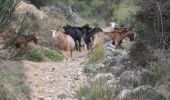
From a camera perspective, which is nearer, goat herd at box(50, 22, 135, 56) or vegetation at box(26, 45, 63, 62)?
vegetation at box(26, 45, 63, 62)

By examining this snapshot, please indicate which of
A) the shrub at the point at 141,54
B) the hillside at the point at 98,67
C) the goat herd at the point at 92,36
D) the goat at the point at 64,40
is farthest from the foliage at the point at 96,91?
the goat at the point at 64,40

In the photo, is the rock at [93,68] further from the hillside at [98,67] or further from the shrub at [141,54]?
the shrub at [141,54]

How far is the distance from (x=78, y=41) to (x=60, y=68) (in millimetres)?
6502

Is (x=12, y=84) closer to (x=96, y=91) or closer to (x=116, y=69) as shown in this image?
(x=96, y=91)

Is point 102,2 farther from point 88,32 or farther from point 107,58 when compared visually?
point 107,58

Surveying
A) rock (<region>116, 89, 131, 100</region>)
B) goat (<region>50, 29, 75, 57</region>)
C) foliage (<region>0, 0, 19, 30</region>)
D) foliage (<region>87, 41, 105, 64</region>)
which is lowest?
rock (<region>116, 89, 131, 100</region>)

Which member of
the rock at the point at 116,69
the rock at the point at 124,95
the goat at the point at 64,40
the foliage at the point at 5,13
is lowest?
the rock at the point at 124,95

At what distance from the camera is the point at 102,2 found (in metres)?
43.9

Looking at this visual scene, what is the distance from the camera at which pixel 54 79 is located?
15.0m

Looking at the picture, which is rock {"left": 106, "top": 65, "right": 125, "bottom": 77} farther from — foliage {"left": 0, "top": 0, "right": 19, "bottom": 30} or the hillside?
foliage {"left": 0, "top": 0, "right": 19, "bottom": 30}

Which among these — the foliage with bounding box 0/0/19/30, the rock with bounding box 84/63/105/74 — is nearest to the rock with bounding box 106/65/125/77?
the rock with bounding box 84/63/105/74

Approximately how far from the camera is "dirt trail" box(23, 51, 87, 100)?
1305cm

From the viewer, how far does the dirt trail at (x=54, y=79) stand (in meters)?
13.1

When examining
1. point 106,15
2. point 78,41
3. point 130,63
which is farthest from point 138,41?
point 106,15
